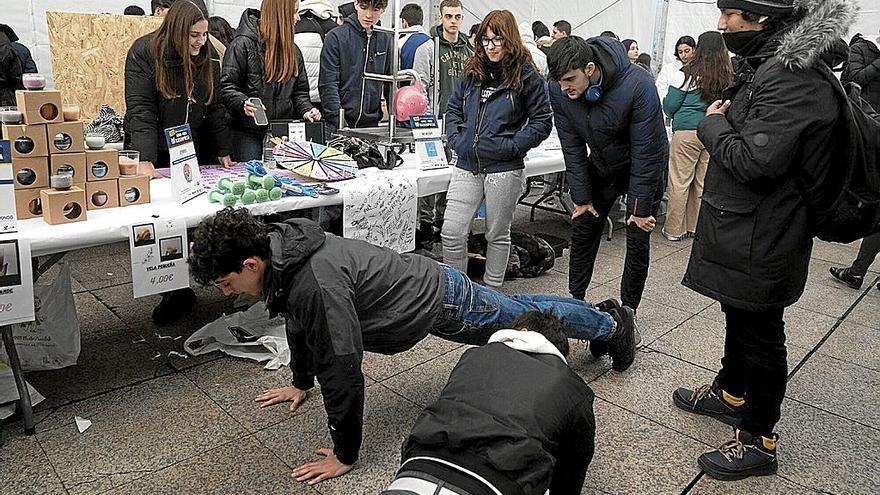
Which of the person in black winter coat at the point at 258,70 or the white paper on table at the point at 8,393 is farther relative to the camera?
the person in black winter coat at the point at 258,70

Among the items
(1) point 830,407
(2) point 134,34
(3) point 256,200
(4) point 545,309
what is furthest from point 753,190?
(2) point 134,34

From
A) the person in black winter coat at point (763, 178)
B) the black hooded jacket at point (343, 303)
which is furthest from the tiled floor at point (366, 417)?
the black hooded jacket at point (343, 303)

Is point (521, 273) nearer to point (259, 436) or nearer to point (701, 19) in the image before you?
point (259, 436)

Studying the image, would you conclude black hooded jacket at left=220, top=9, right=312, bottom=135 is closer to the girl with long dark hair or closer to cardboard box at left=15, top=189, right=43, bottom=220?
cardboard box at left=15, top=189, right=43, bottom=220

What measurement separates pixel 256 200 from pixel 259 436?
0.83 meters

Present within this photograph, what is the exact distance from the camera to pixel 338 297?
1724mm

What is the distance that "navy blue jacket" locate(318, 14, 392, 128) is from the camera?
3.61 meters

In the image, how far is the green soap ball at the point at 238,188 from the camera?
2.39 metres

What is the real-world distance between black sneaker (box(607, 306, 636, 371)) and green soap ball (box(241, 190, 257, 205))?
1415 millimetres

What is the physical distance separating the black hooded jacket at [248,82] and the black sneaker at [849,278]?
11.0 feet

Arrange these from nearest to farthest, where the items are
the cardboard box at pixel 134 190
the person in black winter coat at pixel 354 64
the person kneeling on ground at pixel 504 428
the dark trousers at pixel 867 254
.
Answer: the person kneeling on ground at pixel 504 428
the cardboard box at pixel 134 190
the person in black winter coat at pixel 354 64
the dark trousers at pixel 867 254

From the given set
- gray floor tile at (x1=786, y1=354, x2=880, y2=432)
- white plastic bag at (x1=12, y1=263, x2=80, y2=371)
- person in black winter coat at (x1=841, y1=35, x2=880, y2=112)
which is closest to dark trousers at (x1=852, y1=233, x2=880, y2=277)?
person in black winter coat at (x1=841, y1=35, x2=880, y2=112)

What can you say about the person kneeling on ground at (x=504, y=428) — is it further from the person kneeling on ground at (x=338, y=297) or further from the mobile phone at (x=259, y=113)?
the mobile phone at (x=259, y=113)


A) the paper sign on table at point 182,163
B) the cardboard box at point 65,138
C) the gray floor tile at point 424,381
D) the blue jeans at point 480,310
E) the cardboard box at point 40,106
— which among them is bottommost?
the gray floor tile at point 424,381
